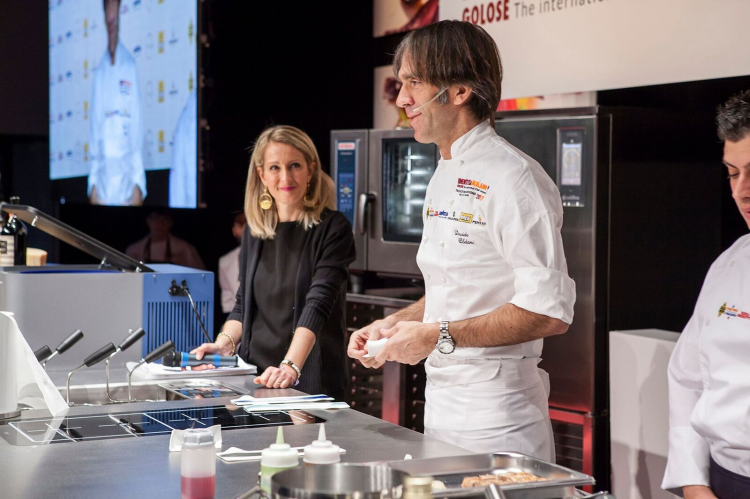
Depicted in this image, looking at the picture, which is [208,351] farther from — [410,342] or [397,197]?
[397,197]

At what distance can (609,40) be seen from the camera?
Result: 2.98 m

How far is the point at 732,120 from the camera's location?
190 centimetres

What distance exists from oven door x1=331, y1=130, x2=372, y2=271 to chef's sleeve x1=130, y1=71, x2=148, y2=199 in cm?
167

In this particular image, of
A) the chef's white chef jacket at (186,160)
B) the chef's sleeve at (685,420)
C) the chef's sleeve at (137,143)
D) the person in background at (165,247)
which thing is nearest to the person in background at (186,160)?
the chef's white chef jacket at (186,160)

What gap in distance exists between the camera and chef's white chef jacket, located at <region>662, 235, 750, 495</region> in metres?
1.88

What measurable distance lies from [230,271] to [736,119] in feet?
13.3

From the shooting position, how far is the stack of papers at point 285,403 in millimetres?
2082

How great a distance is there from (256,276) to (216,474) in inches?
54.1

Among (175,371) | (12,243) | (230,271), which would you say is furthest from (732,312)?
(230,271)

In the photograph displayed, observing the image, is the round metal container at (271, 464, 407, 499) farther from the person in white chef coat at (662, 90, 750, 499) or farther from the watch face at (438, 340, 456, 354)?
the person in white chef coat at (662, 90, 750, 499)

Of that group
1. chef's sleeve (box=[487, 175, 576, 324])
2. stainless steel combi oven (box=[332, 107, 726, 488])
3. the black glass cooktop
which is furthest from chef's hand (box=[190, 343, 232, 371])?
stainless steel combi oven (box=[332, 107, 726, 488])

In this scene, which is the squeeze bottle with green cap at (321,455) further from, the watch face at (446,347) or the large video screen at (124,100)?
the large video screen at (124,100)

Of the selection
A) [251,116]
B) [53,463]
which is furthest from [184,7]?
[53,463]

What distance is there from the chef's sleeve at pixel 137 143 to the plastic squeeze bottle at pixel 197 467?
4265mm
